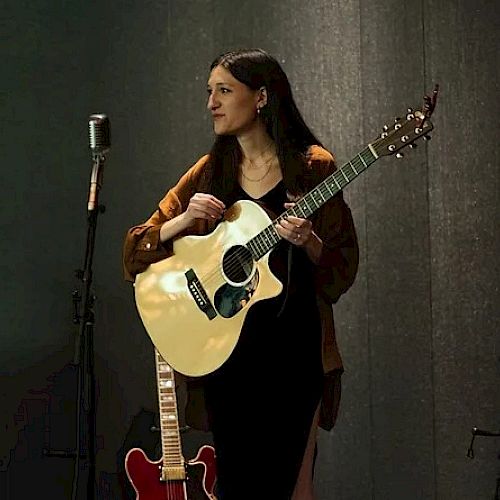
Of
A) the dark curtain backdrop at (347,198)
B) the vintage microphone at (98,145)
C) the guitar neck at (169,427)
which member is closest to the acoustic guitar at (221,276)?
the vintage microphone at (98,145)

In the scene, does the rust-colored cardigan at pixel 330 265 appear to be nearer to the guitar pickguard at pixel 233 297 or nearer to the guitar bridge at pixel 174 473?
the guitar pickguard at pixel 233 297

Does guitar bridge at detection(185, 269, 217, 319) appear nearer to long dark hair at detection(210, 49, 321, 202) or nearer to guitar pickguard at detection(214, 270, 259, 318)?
guitar pickguard at detection(214, 270, 259, 318)

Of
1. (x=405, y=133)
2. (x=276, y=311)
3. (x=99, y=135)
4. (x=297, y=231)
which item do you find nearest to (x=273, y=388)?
(x=276, y=311)

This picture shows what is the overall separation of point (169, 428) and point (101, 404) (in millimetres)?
542

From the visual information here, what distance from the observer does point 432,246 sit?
3.52 meters

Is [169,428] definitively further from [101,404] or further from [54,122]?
[54,122]

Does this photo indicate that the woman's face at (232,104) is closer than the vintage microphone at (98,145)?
Yes

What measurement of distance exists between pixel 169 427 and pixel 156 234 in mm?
808

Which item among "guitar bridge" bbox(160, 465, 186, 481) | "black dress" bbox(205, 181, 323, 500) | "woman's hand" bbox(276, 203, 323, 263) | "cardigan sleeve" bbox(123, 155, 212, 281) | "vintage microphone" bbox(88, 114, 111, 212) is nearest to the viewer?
"woman's hand" bbox(276, 203, 323, 263)

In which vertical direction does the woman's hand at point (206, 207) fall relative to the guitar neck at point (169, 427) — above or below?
above

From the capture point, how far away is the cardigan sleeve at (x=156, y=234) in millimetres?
2885

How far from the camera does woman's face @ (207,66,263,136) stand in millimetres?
2775

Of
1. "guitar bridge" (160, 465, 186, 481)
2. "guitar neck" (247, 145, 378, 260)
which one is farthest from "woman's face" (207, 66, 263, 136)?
"guitar bridge" (160, 465, 186, 481)

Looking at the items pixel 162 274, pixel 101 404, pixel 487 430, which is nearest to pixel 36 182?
pixel 101 404
